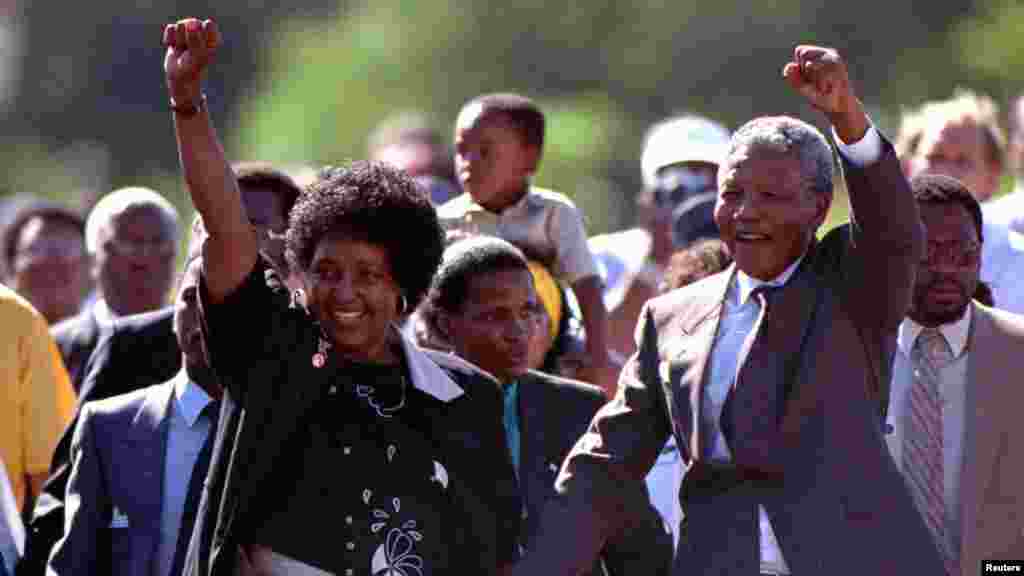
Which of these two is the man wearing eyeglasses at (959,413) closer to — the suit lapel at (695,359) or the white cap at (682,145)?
the suit lapel at (695,359)

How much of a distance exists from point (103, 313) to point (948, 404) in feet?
13.2

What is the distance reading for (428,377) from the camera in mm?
7656

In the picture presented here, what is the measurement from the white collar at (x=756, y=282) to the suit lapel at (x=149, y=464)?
1955mm

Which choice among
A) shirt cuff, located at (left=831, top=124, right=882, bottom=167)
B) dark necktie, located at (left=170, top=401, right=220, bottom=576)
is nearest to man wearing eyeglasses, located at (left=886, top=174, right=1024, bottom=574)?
shirt cuff, located at (left=831, top=124, right=882, bottom=167)

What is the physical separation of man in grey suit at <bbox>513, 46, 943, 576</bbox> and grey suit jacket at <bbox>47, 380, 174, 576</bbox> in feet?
4.59

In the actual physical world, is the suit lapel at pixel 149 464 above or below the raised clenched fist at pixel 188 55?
below

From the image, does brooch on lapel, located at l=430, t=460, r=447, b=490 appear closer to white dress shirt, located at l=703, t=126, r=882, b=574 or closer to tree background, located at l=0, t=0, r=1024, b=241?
white dress shirt, located at l=703, t=126, r=882, b=574

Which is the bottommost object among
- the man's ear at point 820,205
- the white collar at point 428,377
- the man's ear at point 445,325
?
the white collar at point 428,377

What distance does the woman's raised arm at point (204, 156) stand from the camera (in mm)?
7141

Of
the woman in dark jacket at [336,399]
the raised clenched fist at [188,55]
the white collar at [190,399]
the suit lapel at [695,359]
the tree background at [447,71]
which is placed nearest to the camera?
the raised clenched fist at [188,55]

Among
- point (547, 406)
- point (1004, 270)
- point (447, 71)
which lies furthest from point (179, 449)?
point (447, 71)

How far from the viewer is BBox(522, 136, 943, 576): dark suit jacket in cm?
734

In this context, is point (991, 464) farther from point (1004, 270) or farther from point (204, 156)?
point (204, 156)

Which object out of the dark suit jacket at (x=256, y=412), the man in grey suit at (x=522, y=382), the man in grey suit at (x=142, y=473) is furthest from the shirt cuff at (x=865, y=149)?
the man in grey suit at (x=142, y=473)
